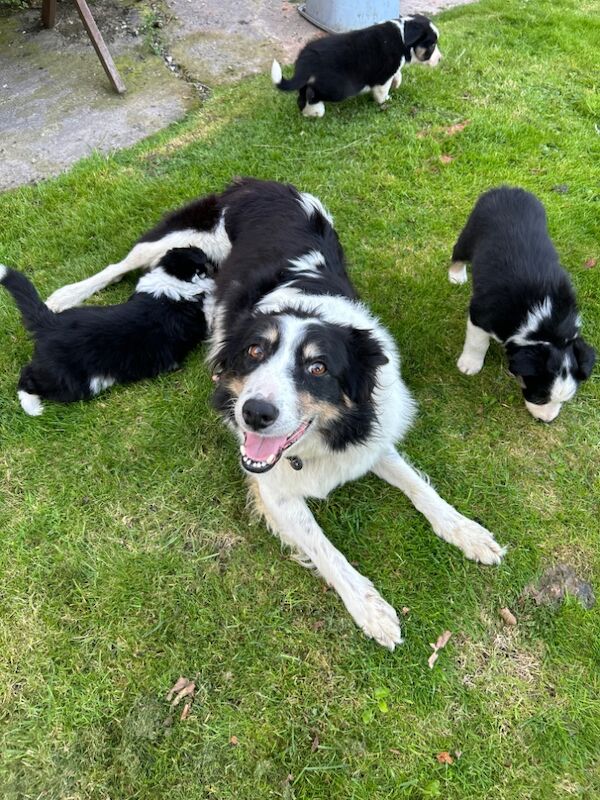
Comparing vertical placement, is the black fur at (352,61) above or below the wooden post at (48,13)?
below

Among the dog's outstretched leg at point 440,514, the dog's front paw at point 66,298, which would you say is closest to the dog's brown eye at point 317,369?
the dog's outstretched leg at point 440,514

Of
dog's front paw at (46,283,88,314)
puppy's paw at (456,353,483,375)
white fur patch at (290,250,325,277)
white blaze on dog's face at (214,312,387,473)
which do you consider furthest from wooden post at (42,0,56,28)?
puppy's paw at (456,353,483,375)

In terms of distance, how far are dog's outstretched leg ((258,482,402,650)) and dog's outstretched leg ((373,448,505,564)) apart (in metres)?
0.49

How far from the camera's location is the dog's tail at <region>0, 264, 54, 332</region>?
309cm

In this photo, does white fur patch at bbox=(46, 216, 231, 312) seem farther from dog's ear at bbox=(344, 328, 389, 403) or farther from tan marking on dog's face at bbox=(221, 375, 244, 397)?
dog's ear at bbox=(344, 328, 389, 403)

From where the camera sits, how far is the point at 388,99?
17.9 feet

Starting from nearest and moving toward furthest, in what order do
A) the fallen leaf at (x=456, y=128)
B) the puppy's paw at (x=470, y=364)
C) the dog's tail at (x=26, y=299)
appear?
1. the dog's tail at (x=26, y=299)
2. the puppy's paw at (x=470, y=364)
3. the fallen leaf at (x=456, y=128)

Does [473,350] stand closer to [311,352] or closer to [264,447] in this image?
[311,352]

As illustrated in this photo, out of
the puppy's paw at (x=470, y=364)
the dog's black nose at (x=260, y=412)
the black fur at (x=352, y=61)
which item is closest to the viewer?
the dog's black nose at (x=260, y=412)

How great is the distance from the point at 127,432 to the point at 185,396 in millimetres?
407

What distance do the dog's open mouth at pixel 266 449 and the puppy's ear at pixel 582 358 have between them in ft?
5.09

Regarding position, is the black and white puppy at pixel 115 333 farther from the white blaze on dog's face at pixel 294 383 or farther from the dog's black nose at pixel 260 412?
the dog's black nose at pixel 260 412

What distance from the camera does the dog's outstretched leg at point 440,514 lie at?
2.72 m

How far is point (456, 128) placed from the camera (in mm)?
5129
